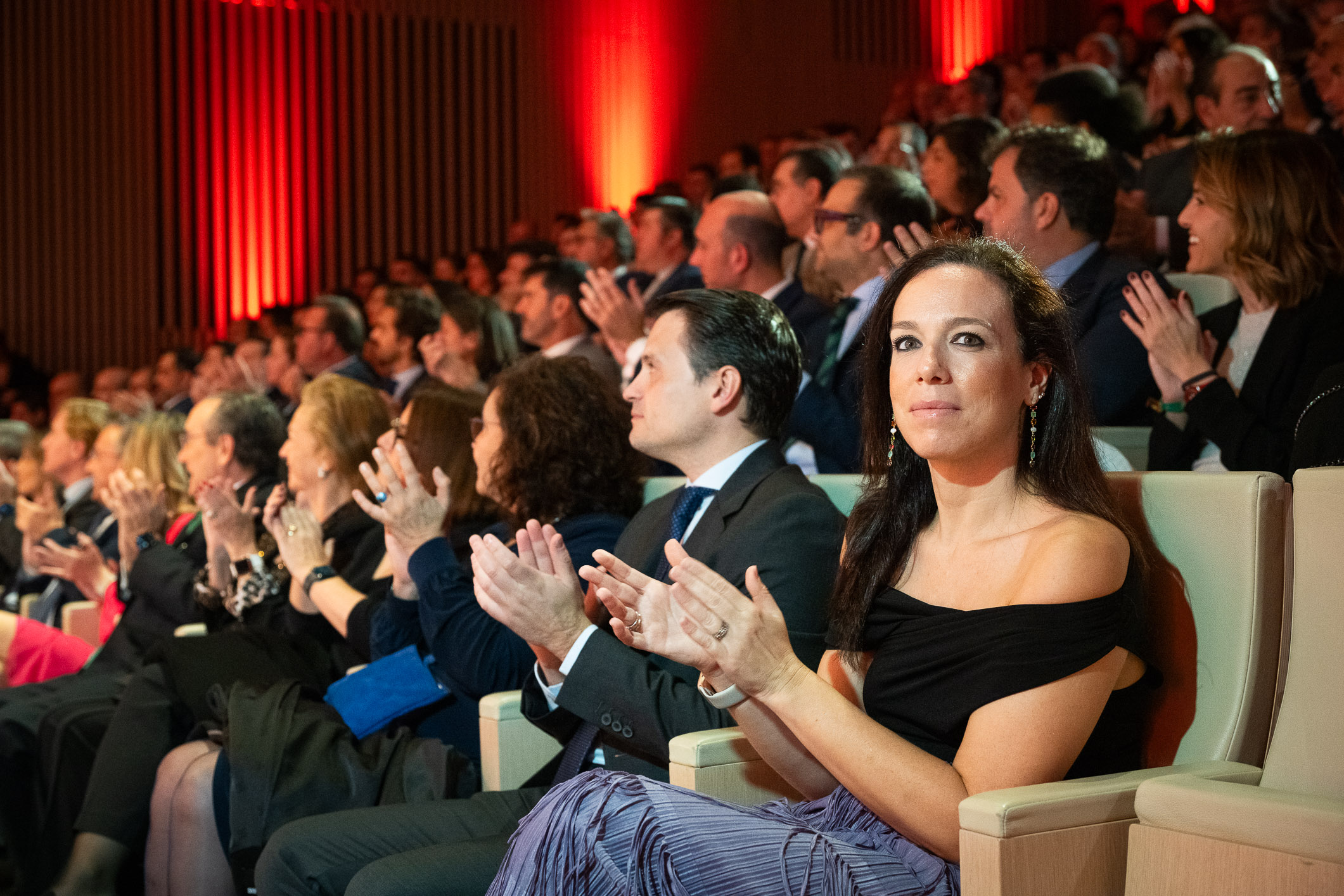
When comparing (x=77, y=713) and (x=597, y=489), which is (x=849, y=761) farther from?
(x=77, y=713)

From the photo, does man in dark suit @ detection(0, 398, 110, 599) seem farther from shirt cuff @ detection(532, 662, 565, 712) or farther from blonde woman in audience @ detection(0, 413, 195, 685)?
shirt cuff @ detection(532, 662, 565, 712)

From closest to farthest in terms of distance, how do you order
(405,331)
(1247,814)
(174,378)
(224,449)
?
(1247,814)
(224,449)
(405,331)
(174,378)

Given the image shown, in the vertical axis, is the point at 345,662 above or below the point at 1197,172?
below

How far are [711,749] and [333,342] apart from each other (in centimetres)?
414

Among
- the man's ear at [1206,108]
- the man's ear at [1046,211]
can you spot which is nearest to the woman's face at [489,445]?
the man's ear at [1046,211]

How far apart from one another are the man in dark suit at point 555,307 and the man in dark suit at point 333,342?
1.12 metres

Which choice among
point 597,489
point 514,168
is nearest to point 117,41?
point 514,168

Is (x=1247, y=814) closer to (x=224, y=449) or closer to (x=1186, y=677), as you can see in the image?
(x=1186, y=677)

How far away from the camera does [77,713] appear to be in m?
2.81

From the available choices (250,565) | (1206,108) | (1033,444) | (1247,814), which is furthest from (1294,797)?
(1206,108)

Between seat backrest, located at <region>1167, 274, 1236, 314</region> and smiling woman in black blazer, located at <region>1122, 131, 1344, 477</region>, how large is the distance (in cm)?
31

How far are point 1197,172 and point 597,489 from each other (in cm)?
142

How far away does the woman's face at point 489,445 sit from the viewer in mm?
2455

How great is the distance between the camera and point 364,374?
530cm
